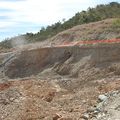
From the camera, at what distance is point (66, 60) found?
1642 inches

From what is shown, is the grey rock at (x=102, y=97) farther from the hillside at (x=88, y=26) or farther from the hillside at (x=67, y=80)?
the hillside at (x=88, y=26)

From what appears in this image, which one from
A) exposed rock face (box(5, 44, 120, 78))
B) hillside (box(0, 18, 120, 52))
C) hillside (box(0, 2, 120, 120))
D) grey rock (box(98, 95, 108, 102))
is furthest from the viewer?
hillside (box(0, 18, 120, 52))

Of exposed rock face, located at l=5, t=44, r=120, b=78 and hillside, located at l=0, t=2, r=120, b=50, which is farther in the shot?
hillside, located at l=0, t=2, r=120, b=50


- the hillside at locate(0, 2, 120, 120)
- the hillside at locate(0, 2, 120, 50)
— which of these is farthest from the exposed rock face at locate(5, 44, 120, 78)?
the hillside at locate(0, 2, 120, 50)

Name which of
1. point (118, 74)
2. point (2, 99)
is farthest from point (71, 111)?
point (118, 74)

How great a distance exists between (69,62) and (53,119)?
2174 centimetres

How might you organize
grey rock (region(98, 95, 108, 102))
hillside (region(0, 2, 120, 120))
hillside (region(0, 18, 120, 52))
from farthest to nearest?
hillside (region(0, 18, 120, 52)) < grey rock (region(98, 95, 108, 102)) < hillside (region(0, 2, 120, 120))

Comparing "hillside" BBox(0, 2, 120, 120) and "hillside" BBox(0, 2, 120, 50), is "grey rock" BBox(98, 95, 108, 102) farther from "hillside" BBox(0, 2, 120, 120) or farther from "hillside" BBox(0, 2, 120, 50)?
"hillside" BBox(0, 2, 120, 50)

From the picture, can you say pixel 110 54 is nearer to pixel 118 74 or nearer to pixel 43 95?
pixel 118 74

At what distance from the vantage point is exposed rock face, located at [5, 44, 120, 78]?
33969 millimetres

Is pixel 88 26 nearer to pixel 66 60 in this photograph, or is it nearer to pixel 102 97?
pixel 66 60

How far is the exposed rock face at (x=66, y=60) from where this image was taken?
33969mm

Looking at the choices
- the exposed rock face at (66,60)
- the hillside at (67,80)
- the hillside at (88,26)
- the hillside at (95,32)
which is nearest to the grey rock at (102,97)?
the hillside at (67,80)

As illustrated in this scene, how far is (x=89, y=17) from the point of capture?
7375 centimetres
